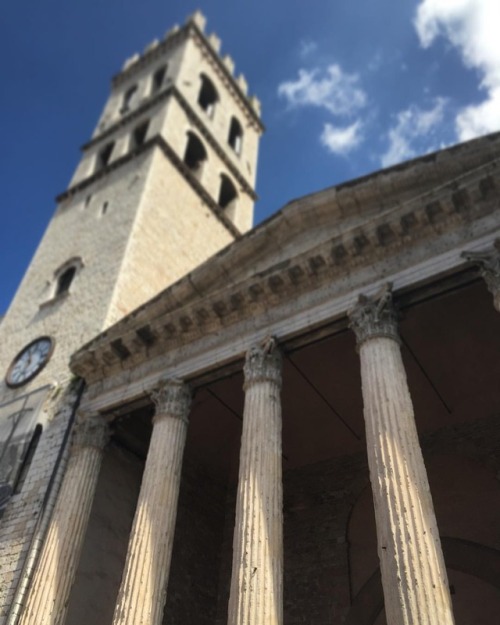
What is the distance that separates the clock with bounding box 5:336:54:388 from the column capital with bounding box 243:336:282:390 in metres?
5.82

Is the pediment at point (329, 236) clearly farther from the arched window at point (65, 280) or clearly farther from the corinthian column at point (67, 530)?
the arched window at point (65, 280)

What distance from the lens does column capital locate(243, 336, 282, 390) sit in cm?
895

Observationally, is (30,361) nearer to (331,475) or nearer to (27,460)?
(27,460)

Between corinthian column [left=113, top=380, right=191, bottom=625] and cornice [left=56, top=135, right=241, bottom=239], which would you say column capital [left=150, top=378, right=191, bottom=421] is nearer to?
corinthian column [left=113, top=380, right=191, bottom=625]

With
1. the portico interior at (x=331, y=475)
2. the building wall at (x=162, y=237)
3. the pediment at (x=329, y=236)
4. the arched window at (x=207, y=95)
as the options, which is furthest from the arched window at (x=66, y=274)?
the arched window at (x=207, y=95)

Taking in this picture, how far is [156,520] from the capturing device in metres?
8.45

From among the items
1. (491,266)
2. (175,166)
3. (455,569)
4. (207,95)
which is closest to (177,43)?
(207,95)

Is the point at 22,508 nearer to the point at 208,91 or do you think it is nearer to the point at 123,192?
the point at 123,192

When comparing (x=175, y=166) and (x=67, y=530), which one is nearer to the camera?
(x=67, y=530)

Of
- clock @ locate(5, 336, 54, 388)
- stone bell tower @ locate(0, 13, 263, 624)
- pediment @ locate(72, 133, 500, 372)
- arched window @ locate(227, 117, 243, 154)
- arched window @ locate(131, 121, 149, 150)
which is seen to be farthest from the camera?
arched window @ locate(227, 117, 243, 154)

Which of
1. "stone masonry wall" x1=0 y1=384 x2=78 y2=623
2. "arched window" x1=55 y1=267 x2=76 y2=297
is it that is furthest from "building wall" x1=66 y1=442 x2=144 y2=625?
"arched window" x1=55 y1=267 x2=76 y2=297

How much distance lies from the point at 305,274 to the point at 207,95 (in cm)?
1886

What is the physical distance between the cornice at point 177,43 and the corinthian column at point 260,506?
67.1 feet

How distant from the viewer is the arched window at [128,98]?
24.0 meters
